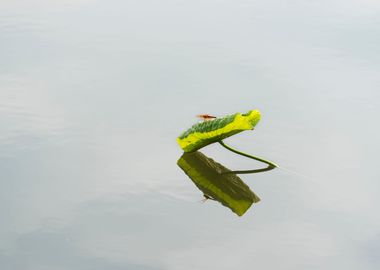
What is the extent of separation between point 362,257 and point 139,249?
0.65 m

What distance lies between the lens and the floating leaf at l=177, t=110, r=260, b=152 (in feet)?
7.96

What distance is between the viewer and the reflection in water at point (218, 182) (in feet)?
7.73

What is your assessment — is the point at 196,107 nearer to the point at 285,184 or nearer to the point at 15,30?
the point at 285,184

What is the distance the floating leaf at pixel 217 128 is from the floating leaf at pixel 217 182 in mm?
78

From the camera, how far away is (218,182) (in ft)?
8.06

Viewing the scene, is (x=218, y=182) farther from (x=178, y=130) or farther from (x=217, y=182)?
(x=178, y=130)

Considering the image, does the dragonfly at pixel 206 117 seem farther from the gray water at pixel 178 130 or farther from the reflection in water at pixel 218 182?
the reflection in water at pixel 218 182

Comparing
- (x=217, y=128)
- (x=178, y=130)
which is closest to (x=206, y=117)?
(x=178, y=130)

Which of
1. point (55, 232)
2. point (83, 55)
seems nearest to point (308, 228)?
point (55, 232)

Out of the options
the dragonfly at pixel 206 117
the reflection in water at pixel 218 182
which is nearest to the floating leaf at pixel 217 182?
the reflection in water at pixel 218 182

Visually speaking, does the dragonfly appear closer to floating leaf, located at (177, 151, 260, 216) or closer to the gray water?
the gray water

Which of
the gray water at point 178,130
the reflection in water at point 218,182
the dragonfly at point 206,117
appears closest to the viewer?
the gray water at point 178,130

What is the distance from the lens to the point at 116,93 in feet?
10.0

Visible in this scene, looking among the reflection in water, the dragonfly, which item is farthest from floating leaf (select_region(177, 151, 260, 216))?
the dragonfly
